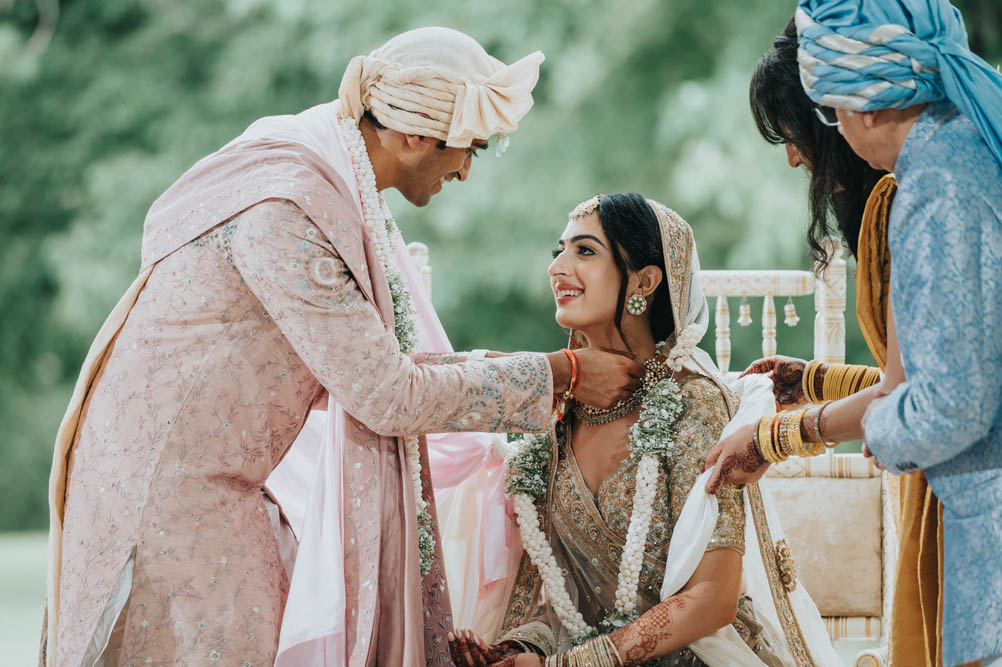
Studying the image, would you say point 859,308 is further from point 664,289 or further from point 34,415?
A: point 34,415

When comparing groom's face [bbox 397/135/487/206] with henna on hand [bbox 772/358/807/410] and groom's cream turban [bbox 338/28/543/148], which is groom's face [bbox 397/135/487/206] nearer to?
groom's cream turban [bbox 338/28/543/148]

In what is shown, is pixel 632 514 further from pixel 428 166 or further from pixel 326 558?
pixel 428 166

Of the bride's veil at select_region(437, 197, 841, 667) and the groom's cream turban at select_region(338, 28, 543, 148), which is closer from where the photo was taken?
the groom's cream turban at select_region(338, 28, 543, 148)

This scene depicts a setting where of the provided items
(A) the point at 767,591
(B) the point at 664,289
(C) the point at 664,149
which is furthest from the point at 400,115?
(C) the point at 664,149

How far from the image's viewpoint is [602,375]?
254 centimetres

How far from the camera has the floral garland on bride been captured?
2.57m

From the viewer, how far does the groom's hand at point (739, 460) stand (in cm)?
224

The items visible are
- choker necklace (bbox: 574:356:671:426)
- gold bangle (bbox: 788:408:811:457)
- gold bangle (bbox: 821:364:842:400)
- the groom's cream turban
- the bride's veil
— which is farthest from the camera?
choker necklace (bbox: 574:356:671:426)

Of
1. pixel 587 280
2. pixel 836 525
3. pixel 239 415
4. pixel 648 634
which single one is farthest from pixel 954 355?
pixel 836 525

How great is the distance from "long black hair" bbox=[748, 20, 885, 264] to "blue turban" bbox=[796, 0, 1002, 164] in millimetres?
385

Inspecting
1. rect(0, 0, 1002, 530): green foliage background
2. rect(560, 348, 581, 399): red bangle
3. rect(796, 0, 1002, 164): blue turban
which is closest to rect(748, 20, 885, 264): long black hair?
rect(796, 0, 1002, 164): blue turban

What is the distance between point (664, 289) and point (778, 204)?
409 centimetres

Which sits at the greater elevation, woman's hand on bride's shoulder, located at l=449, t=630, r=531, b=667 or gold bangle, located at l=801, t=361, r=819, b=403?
gold bangle, located at l=801, t=361, r=819, b=403

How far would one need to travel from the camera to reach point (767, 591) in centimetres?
276
